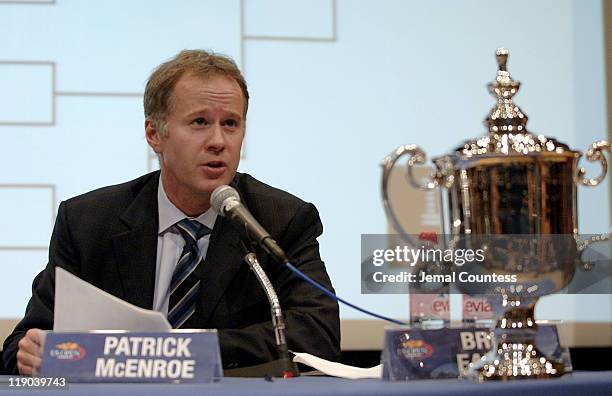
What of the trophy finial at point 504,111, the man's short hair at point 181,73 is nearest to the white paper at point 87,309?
the trophy finial at point 504,111

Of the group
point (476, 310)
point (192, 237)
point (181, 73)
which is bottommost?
point (476, 310)

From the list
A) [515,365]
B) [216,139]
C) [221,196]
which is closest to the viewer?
[515,365]

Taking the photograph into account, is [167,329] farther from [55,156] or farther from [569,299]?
[569,299]

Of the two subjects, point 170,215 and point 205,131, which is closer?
point 205,131

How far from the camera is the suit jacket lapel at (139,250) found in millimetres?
2555

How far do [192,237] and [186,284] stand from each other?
0.43 feet

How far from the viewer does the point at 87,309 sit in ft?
5.68

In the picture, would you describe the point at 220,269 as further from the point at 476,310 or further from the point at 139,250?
the point at 476,310

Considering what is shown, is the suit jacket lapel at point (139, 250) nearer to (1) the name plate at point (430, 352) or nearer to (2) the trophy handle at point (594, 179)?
(1) the name plate at point (430, 352)

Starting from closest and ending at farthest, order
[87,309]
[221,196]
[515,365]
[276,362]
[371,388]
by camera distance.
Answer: [371,388] → [515,365] → [87,309] → [276,362] → [221,196]

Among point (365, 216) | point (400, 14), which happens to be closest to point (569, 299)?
point (365, 216)

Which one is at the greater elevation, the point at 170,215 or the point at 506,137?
the point at 506,137

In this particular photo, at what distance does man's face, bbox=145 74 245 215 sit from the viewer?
101 inches

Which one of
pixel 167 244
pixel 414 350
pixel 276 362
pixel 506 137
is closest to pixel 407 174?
pixel 506 137
